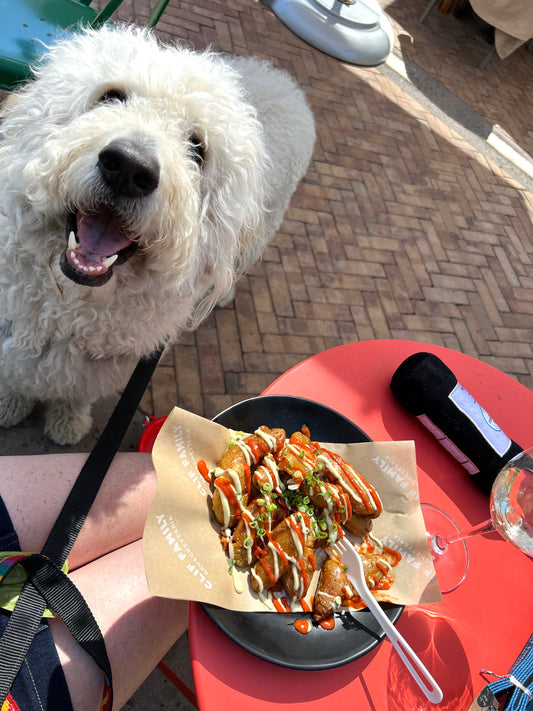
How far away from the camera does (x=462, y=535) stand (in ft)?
4.91

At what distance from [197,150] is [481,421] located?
51.0 inches

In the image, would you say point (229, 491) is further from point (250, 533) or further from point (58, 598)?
point (58, 598)

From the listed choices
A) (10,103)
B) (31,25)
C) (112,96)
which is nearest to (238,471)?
(112,96)

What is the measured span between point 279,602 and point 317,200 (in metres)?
3.57

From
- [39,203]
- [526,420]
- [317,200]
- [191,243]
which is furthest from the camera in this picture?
[317,200]

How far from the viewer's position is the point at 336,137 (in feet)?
15.9

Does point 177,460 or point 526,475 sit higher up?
point 526,475

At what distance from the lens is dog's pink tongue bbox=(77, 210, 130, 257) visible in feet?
4.99

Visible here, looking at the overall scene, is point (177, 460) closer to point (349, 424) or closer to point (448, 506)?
point (349, 424)

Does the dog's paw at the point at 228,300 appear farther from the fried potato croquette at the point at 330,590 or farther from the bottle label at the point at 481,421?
the fried potato croquette at the point at 330,590

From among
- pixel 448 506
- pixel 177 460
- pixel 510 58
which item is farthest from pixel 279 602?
pixel 510 58

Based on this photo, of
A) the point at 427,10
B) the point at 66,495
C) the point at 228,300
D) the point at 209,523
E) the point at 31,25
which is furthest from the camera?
the point at 427,10

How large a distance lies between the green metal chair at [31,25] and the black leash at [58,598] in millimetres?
1842

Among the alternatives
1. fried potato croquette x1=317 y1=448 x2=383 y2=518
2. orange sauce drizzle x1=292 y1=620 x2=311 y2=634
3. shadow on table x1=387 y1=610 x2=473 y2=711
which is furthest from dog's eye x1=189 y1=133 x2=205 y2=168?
shadow on table x1=387 y1=610 x2=473 y2=711
